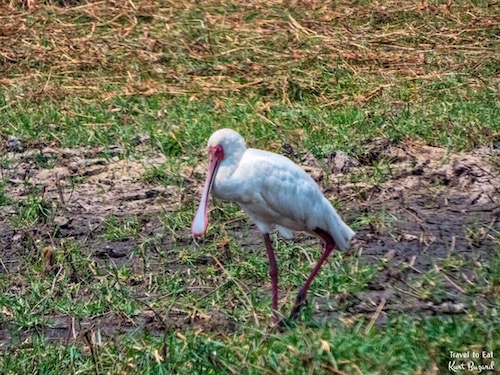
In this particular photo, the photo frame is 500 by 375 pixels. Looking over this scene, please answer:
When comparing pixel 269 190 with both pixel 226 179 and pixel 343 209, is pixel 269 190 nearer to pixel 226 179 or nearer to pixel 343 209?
pixel 226 179

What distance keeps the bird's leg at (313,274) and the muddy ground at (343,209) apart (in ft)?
0.40

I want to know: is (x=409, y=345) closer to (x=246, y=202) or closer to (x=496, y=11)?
(x=246, y=202)

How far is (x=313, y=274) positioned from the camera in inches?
234

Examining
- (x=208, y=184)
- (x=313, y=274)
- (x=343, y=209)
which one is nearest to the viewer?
(x=313, y=274)

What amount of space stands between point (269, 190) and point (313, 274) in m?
0.54

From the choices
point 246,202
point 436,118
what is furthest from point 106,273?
point 436,118

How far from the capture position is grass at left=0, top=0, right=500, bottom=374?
5.10 m

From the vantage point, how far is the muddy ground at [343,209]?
593 centimetres

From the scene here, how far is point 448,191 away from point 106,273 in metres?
2.31

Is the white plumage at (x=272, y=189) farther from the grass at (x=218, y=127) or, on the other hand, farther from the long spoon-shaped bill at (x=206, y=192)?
the grass at (x=218, y=127)

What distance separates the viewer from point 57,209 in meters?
7.54

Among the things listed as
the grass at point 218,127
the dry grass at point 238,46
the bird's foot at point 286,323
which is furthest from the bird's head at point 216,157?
the dry grass at point 238,46

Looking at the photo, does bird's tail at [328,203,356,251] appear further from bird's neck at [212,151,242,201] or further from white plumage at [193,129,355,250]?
bird's neck at [212,151,242,201]

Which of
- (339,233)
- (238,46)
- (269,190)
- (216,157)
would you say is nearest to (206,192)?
(216,157)
